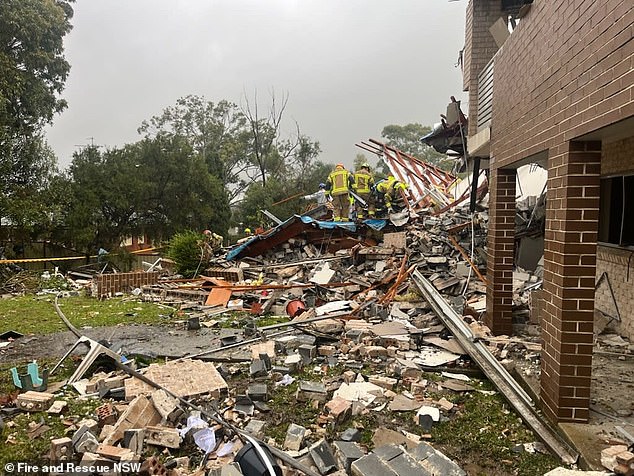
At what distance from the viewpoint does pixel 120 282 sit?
12906mm

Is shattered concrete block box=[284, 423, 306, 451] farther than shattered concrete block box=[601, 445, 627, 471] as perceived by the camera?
Yes


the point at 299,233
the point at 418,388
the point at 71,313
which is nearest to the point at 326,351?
the point at 418,388

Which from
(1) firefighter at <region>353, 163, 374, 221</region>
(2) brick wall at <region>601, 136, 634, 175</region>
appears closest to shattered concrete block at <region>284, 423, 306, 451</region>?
(2) brick wall at <region>601, 136, 634, 175</region>

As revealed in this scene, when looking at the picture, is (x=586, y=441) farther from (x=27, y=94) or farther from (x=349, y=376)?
(x=27, y=94)

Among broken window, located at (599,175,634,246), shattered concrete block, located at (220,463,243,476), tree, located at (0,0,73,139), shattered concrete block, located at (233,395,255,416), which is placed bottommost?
shattered concrete block, located at (233,395,255,416)

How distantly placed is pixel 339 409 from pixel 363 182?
34.4ft

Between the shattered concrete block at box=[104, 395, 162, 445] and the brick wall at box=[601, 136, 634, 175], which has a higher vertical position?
the brick wall at box=[601, 136, 634, 175]

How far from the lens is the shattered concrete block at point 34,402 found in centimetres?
479

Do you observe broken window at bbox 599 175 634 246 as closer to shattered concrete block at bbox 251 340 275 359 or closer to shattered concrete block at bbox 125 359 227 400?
shattered concrete block at bbox 251 340 275 359

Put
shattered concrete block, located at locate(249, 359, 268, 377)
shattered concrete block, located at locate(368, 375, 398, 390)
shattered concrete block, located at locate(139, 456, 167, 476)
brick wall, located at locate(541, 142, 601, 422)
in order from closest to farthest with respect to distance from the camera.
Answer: shattered concrete block, located at locate(139, 456, 167, 476) → brick wall, located at locate(541, 142, 601, 422) → shattered concrete block, located at locate(368, 375, 398, 390) → shattered concrete block, located at locate(249, 359, 268, 377)

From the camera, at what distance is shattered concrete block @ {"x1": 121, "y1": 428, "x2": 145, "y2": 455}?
3.92 meters

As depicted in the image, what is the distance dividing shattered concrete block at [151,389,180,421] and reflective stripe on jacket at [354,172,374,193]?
1046cm

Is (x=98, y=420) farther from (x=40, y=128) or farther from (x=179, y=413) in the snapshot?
(x=40, y=128)

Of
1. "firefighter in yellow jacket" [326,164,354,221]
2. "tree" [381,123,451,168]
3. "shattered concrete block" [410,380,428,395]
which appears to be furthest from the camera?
"tree" [381,123,451,168]
